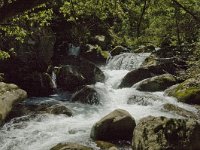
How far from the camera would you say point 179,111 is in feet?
49.6

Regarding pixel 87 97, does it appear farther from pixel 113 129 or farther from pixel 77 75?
pixel 113 129

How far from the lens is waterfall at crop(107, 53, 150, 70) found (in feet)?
84.3

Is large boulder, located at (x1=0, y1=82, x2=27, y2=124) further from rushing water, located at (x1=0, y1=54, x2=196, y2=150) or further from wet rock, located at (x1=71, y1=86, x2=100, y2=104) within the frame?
wet rock, located at (x1=71, y1=86, x2=100, y2=104)

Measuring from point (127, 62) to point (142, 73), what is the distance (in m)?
4.71

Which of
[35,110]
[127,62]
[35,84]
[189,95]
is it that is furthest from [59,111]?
[127,62]

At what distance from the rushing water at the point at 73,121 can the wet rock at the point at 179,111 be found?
34 centimetres

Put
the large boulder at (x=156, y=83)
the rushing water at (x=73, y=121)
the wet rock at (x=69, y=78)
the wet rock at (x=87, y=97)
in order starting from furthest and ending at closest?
the wet rock at (x=69, y=78) < the large boulder at (x=156, y=83) < the wet rock at (x=87, y=97) < the rushing water at (x=73, y=121)

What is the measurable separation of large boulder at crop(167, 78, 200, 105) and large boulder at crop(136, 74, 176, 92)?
58.1 inches

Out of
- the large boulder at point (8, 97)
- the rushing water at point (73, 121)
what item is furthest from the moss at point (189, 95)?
the large boulder at point (8, 97)

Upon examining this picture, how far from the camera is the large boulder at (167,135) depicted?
9.47m

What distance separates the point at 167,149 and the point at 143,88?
10.4 metres

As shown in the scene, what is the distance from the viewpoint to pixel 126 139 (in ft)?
38.6

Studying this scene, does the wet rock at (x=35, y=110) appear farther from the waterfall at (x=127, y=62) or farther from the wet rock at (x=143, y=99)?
the waterfall at (x=127, y=62)

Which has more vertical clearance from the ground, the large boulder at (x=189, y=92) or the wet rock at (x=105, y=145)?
the large boulder at (x=189, y=92)
